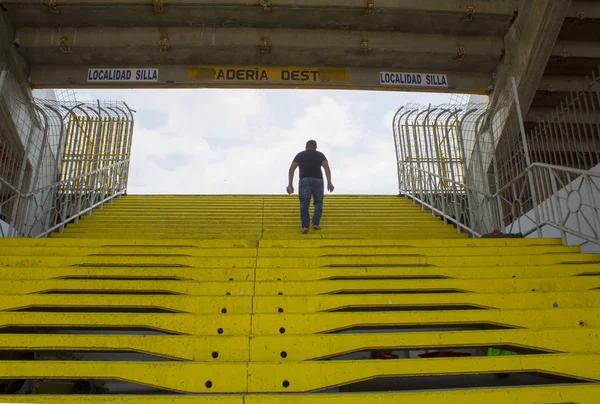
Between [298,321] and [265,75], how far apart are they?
8.22 meters

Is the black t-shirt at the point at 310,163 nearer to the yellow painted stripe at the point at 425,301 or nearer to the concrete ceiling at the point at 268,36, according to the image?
the yellow painted stripe at the point at 425,301

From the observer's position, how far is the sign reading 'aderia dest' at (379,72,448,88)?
10.4m

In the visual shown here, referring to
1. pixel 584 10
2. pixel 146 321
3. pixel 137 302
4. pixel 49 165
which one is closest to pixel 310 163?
pixel 137 302

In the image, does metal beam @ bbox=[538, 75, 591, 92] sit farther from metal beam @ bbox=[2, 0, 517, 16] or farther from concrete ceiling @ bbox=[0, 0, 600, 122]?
metal beam @ bbox=[2, 0, 517, 16]

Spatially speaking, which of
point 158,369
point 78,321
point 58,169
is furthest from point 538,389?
point 58,169

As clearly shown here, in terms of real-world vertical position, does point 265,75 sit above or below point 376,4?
below

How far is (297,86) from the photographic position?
10.4 metres

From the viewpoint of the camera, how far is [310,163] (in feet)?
22.2

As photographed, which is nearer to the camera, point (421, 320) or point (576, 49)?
point (421, 320)

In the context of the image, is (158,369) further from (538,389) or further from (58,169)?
(58,169)

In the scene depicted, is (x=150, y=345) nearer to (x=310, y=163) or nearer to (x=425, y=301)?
(x=425, y=301)

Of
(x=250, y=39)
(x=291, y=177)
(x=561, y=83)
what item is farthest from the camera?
(x=250, y=39)

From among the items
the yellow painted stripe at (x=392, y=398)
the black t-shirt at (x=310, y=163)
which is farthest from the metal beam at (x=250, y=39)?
the yellow painted stripe at (x=392, y=398)

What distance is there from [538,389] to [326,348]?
3.79 ft
